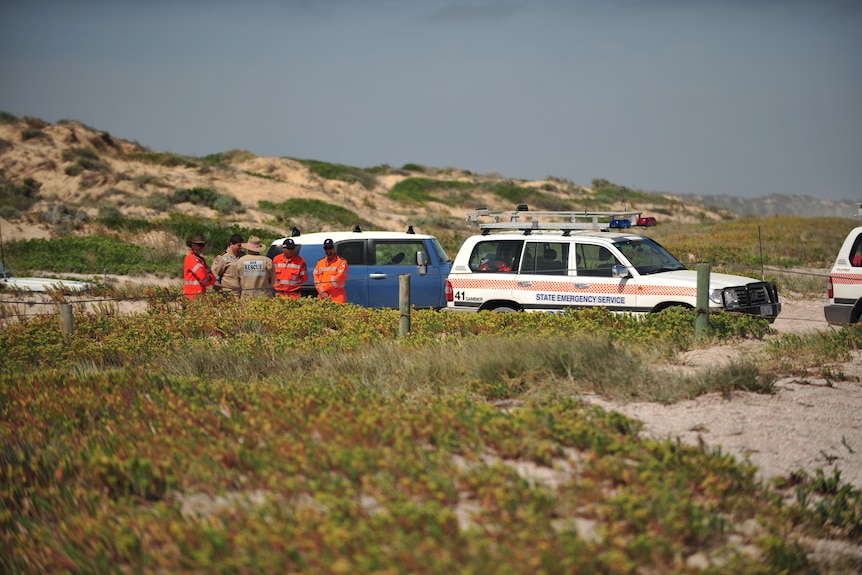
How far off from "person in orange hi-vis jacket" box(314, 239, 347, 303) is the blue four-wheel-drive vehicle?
2.80 feet

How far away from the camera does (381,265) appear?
15977 millimetres

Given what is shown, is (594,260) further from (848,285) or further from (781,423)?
(781,423)

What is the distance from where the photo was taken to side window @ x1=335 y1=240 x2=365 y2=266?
1594 cm

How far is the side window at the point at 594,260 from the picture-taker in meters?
13.3

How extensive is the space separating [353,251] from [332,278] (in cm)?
135

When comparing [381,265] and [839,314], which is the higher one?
[381,265]

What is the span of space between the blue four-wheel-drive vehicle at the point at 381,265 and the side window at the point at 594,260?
2.95 metres

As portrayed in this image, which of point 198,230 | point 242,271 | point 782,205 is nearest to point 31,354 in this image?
point 242,271

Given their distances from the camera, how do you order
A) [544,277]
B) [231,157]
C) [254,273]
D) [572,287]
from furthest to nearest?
1. [231,157]
2. [254,273]
3. [544,277]
4. [572,287]

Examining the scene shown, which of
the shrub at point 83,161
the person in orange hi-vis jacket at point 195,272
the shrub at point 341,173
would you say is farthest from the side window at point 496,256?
the shrub at point 341,173

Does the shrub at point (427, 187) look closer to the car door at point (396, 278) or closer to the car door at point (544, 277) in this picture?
the car door at point (396, 278)

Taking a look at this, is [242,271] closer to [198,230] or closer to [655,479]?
[655,479]

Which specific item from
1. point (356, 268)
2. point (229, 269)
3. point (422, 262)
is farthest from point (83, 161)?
point (422, 262)

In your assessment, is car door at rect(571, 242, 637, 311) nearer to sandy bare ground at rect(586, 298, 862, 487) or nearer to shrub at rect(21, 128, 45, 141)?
sandy bare ground at rect(586, 298, 862, 487)
